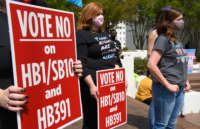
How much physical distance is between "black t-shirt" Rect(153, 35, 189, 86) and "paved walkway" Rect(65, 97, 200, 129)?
1.67 m

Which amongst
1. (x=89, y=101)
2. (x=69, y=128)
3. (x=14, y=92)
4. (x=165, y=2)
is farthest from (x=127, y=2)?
(x=14, y=92)

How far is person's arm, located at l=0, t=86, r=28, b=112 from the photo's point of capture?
1161mm

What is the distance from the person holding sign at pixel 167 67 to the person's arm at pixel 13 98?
151 cm

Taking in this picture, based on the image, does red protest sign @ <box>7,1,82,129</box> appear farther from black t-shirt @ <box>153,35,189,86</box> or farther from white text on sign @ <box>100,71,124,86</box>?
black t-shirt @ <box>153,35,189,86</box>

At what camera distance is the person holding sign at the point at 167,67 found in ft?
7.74

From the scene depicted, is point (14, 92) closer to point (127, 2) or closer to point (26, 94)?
point (26, 94)

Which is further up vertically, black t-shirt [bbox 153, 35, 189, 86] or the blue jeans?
black t-shirt [bbox 153, 35, 189, 86]

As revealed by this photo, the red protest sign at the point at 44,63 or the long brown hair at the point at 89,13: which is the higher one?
the long brown hair at the point at 89,13

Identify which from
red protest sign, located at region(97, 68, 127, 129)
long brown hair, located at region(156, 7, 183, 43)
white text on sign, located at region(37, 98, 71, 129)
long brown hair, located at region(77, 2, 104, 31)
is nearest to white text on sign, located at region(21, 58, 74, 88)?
white text on sign, located at region(37, 98, 71, 129)

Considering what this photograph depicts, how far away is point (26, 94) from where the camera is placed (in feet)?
4.08

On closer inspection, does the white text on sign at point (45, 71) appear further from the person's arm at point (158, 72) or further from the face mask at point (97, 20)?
the person's arm at point (158, 72)

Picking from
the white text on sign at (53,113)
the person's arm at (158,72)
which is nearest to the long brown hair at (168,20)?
the person's arm at (158,72)

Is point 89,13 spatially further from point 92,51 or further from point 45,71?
point 45,71

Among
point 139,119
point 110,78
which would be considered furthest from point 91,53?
point 139,119
